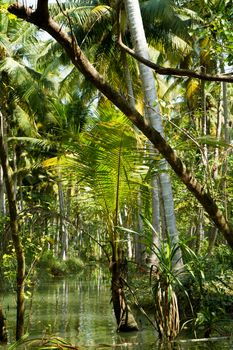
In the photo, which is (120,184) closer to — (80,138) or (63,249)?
(80,138)

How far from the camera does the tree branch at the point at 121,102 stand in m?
3.47

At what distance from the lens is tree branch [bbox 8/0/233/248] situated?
347 centimetres

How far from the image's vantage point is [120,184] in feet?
24.6

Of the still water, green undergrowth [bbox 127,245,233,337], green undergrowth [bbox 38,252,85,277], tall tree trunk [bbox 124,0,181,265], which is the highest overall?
tall tree trunk [bbox 124,0,181,265]

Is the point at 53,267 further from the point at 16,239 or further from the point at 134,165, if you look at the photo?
the point at 16,239

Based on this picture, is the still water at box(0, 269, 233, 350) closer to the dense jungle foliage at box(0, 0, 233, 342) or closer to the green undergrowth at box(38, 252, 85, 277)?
the dense jungle foliage at box(0, 0, 233, 342)

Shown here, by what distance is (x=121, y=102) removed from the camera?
12.4 ft

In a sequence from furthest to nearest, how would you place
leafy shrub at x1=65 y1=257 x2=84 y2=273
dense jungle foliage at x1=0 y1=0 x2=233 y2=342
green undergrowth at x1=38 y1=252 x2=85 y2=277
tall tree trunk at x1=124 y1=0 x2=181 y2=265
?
leafy shrub at x1=65 y1=257 x2=84 y2=273 < green undergrowth at x1=38 y1=252 x2=85 y2=277 < tall tree trunk at x1=124 y1=0 x2=181 y2=265 < dense jungle foliage at x1=0 y1=0 x2=233 y2=342

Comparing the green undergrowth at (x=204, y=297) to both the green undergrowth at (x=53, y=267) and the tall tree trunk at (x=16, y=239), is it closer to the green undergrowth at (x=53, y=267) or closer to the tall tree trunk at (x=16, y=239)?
the tall tree trunk at (x=16, y=239)

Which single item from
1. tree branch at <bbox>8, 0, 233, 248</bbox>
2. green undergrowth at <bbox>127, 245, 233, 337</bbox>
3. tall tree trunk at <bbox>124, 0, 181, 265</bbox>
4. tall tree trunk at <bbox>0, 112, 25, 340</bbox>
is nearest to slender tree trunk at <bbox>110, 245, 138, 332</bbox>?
green undergrowth at <bbox>127, 245, 233, 337</bbox>

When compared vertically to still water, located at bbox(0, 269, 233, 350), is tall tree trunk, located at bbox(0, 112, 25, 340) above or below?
above

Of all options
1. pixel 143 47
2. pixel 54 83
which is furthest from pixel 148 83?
pixel 54 83

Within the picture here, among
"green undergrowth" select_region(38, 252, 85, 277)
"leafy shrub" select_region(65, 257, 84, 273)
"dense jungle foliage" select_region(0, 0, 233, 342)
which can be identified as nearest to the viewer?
"dense jungle foliage" select_region(0, 0, 233, 342)

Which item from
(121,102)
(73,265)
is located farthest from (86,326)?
(73,265)
